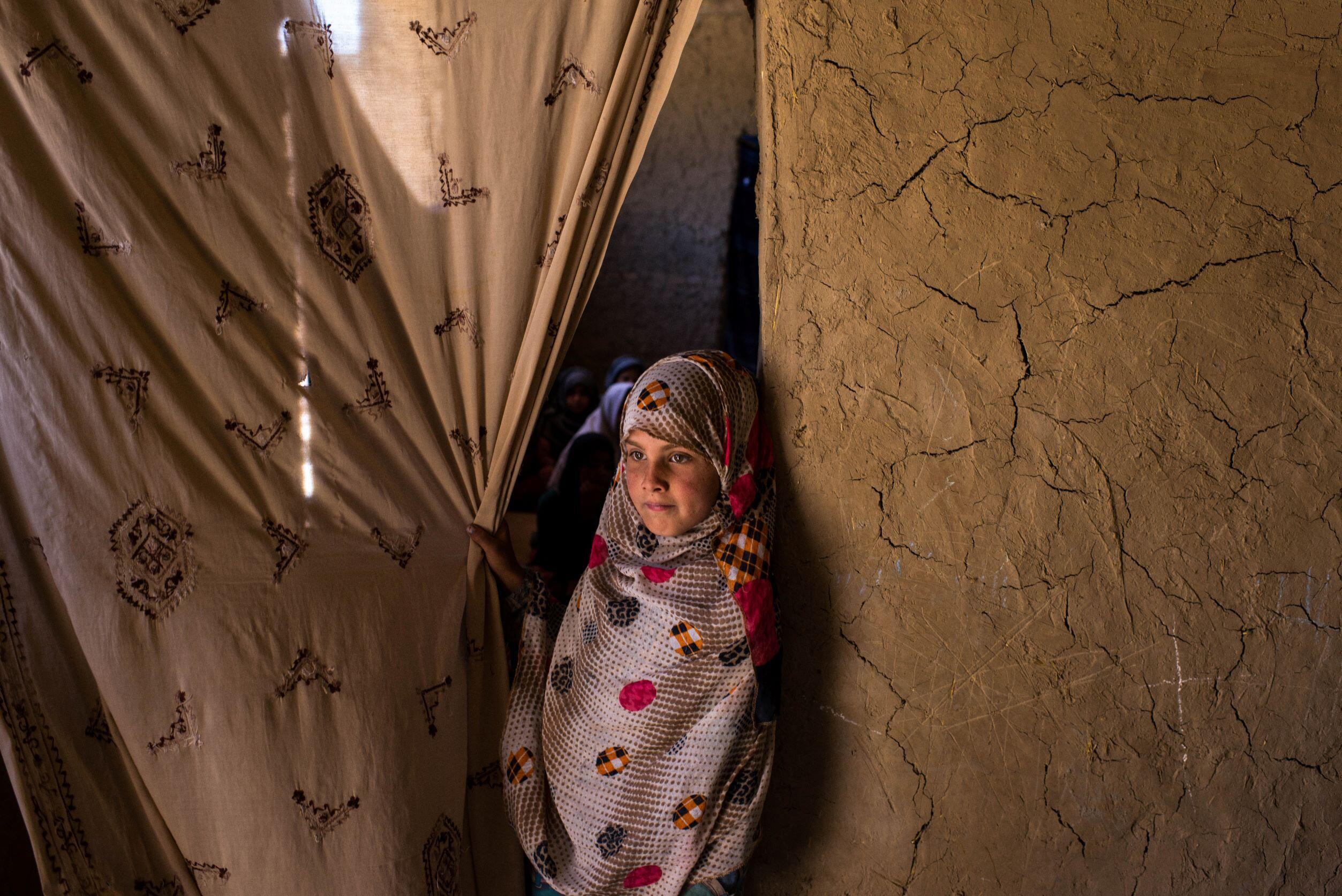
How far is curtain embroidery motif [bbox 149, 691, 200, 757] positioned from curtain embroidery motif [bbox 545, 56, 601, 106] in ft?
4.40

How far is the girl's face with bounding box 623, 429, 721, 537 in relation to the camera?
1.59 metres

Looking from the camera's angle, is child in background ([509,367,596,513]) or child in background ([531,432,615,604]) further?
child in background ([509,367,596,513])

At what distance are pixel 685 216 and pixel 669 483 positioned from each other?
4549 mm

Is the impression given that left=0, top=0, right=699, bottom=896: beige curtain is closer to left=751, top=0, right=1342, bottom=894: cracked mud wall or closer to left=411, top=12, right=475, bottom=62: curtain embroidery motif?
left=411, top=12, right=475, bottom=62: curtain embroidery motif

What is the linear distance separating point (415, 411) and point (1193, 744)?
1.71 metres

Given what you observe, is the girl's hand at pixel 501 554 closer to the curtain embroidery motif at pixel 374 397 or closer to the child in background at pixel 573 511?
the curtain embroidery motif at pixel 374 397

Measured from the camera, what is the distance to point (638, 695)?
1645 millimetres

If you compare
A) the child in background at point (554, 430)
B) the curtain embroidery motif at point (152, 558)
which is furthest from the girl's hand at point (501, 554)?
the child in background at point (554, 430)

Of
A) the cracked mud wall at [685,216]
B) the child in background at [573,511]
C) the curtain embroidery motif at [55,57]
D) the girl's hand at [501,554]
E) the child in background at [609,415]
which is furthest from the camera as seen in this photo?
the cracked mud wall at [685,216]

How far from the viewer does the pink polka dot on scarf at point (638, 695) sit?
1.64 metres

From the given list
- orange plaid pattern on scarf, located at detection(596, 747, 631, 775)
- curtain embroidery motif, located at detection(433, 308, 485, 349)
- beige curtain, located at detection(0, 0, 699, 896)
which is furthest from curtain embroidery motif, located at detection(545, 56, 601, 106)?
orange plaid pattern on scarf, located at detection(596, 747, 631, 775)

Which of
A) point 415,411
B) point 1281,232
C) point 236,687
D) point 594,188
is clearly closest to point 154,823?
point 236,687

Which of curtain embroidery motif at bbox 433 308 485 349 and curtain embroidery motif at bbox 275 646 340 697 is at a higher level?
curtain embroidery motif at bbox 433 308 485 349

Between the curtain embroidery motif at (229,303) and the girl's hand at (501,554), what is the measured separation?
0.60 meters
